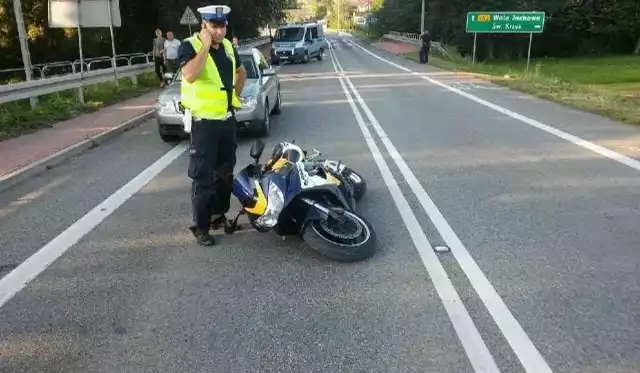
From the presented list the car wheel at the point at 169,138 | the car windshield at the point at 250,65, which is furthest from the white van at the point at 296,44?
the car wheel at the point at 169,138

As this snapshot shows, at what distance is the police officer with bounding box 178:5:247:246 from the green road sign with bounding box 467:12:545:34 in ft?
82.5

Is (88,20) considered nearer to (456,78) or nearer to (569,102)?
(569,102)

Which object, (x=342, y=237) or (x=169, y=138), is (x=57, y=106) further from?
(x=342, y=237)

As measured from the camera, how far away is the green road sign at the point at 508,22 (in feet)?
91.4

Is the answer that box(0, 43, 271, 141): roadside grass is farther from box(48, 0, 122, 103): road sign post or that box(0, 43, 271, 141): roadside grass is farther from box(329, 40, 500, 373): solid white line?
box(329, 40, 500, 373): solid white line

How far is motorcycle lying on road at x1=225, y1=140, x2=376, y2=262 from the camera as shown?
5012 millimetres

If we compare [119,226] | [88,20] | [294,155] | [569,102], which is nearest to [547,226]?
[294,155]

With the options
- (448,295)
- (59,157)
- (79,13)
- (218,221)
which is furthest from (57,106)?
(448,295)

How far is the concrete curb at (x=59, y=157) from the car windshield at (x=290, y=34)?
1034 inches

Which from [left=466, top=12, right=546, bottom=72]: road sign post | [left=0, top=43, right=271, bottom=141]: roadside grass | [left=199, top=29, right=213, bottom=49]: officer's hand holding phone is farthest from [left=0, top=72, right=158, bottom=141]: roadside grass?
[left=466, top=12, right=546, bottom=72]: road sign post

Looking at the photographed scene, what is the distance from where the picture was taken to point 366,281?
4.56 meters

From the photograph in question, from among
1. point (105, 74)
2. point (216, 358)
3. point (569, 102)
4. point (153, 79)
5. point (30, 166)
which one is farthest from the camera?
point (153, 79)

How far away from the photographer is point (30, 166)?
8.50m

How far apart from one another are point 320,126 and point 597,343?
8.98 meters
